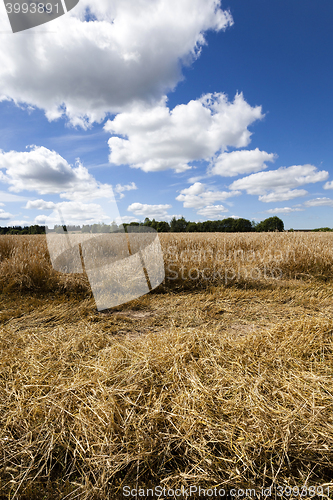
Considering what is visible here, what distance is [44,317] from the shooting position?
4152 mm

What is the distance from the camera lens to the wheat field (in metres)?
1.56

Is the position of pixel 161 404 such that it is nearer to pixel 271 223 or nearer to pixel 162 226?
pixel 162 226

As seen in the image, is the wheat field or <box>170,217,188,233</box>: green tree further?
<box>170,217,188,233</box>: green tree

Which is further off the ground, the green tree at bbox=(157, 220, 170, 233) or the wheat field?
the green tree at bbox=(157, 220, 170, 233)

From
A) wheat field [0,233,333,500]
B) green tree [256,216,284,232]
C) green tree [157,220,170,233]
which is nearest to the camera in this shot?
wheat field [0,233,333,500]

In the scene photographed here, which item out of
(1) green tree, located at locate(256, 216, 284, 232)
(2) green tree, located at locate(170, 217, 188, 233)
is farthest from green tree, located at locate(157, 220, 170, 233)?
(1) green tree, located at locate(256, 216, 284, 232)

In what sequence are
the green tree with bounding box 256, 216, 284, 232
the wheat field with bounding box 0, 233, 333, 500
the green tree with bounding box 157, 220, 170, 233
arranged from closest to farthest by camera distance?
1. the wheat field with bounding box 0, 233, 333, 500
2. the green tree with bounding box 157, 220, 170, 233
3. the green tree with bounding box 256, 216, 284, 232

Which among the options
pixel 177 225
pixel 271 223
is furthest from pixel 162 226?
pixel 271 223

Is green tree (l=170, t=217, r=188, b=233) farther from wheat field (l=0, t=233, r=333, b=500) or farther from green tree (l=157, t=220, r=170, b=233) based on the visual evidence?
wheat field (l=0, t=233, r=333, b=500)

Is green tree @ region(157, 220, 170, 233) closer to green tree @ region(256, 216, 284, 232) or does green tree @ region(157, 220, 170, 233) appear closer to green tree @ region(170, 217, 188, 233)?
green tree @ region(170, 217, 188, 233)

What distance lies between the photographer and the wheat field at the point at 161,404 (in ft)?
5.11

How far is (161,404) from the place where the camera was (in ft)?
6.40

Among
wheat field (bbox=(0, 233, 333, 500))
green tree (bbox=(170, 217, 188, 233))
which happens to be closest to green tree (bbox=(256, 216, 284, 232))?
green tree (bbox=(170, 217, 188, 233))

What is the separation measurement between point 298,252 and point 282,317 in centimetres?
397
